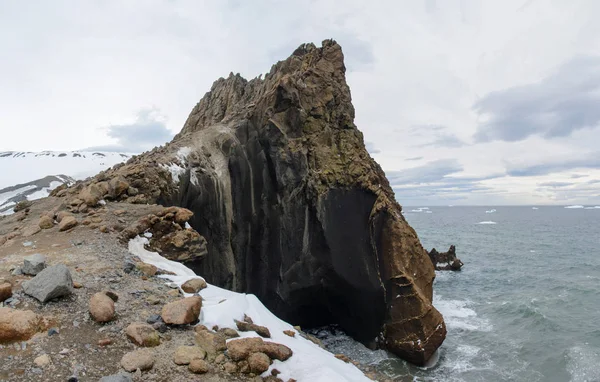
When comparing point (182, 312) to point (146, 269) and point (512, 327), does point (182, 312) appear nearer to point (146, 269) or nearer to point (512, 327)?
point (146, 269)

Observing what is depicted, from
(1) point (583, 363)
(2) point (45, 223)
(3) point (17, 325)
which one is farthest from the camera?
(1) point (583, 363)

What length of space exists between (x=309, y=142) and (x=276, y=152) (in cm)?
182

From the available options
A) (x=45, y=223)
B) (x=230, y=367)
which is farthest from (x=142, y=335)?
(x=45, y=223)

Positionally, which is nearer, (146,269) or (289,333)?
(289,333)

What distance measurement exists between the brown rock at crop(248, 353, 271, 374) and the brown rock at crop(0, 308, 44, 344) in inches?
115

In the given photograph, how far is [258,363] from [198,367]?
84cm

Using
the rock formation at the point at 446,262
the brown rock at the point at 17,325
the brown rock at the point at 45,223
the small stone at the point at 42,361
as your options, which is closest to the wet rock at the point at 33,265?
the brown rock at the point at 17,325

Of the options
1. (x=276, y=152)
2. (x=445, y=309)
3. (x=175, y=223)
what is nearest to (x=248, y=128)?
(x=276, y=152)

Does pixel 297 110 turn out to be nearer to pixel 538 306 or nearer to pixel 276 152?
pixel 276 152

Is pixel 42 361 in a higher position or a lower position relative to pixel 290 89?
lower

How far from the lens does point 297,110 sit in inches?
776

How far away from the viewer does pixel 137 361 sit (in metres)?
4.93

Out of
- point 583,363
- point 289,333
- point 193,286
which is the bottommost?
point 583,363

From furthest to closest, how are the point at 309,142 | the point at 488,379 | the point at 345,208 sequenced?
the point at 309,142, the point at 345,208, the point at 488,379
